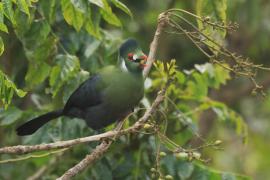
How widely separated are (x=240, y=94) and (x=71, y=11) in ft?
12.2

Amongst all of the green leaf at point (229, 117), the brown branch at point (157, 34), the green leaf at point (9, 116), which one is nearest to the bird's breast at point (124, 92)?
the brown branch at point (157, 34)

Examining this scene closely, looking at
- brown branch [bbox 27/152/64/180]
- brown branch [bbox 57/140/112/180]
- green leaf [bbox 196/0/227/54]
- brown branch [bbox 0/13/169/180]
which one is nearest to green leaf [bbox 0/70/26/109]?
brown branch [bbox 0/13/169/180]

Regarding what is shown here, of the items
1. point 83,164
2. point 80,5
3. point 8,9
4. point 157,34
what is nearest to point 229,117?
point 157,34

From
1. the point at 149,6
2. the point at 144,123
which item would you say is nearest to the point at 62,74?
the point at 144,123

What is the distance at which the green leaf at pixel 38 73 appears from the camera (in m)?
4.08

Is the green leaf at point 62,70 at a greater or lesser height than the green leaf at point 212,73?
greater

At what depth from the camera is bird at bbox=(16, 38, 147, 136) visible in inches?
152

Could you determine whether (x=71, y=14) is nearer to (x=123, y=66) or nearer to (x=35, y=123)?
(x=123, y=66)

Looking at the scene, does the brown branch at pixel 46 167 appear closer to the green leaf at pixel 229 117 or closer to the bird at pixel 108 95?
the bird at pixel 108 95

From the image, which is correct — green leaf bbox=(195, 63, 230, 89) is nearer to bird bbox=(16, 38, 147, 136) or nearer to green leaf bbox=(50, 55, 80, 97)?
bird bbox=(16, 38, 147, 136)

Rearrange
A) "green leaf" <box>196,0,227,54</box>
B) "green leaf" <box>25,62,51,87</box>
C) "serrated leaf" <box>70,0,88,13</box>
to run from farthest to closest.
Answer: "green leaf" <box>25,62,51,87</box> → "green leaf" <box>196,0,227,54</box> → "serrated leaf" <box>70,0,88,13</box>

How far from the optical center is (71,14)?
375cm

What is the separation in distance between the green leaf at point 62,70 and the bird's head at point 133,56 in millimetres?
299

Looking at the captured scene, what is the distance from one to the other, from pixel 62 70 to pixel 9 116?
440mm
